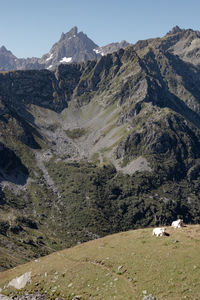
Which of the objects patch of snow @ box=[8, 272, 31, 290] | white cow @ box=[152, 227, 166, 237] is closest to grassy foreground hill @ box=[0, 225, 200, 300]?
patch of snow @ box=[8, 272, 31, 290]

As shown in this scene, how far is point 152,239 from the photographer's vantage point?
52.2m

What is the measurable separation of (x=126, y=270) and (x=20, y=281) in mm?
21171

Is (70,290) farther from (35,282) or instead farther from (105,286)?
(35,282)

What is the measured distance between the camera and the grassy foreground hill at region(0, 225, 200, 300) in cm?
3769

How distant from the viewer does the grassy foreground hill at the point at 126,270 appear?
37.7 m

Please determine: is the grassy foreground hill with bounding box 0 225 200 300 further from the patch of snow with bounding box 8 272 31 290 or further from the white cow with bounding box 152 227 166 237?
the white cow with bounding box 152 227 166 237

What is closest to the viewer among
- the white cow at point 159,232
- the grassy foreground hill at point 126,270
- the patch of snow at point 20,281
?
the grassy foreground hill at point 126,270

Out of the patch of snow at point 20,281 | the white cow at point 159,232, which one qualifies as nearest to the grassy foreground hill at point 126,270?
the patch of snow at point 20,281

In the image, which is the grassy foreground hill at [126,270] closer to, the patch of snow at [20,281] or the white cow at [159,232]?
the patch of snow at [20,281]

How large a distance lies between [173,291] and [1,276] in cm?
4001

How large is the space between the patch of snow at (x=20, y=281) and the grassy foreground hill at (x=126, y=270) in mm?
977

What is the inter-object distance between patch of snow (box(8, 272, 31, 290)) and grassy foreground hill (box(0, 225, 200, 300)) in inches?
38.5

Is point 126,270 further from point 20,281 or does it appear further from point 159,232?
point 20,281

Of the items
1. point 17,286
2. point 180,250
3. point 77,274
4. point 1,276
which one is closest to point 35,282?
point 17,286
